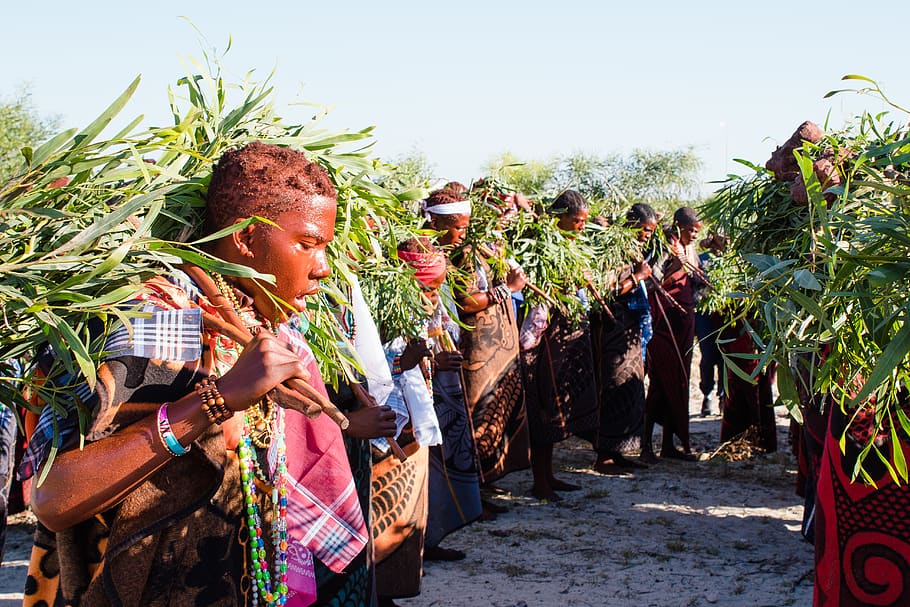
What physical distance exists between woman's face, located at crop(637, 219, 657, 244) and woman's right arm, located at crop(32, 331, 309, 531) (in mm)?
6664

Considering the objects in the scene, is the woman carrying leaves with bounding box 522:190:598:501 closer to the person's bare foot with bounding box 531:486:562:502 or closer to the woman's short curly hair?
the person's bare foot with bounding box 531:486:562:502

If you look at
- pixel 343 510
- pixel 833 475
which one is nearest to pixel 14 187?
pixel 343 510

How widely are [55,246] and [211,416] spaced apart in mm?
519

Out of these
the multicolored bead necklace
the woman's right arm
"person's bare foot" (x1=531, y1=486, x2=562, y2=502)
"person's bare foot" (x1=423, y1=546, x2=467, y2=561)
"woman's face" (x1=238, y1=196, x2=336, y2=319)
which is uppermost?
"woman's face" (x1=238, y1=196, x2=336, y2=319)

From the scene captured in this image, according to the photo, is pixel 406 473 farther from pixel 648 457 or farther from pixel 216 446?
pixel 648 457

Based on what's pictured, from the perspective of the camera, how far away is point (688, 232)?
28.3ft

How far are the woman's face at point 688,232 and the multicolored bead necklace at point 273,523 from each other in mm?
6773

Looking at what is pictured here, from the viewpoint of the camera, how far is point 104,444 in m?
1.97

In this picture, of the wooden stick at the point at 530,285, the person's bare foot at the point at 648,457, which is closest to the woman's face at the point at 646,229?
the wooden stick at the point at 530,285

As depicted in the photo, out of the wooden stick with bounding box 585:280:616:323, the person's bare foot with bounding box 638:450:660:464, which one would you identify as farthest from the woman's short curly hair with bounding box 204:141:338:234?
the person's bare foot with bounding box 638:450:660:464

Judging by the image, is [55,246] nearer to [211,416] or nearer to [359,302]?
[211,416]

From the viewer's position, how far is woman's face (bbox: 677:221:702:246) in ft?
28.1

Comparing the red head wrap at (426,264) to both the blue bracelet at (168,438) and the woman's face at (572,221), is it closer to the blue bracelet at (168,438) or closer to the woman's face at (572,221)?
the woman's face at (572,221)

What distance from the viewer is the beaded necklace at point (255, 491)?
2.27 meters
